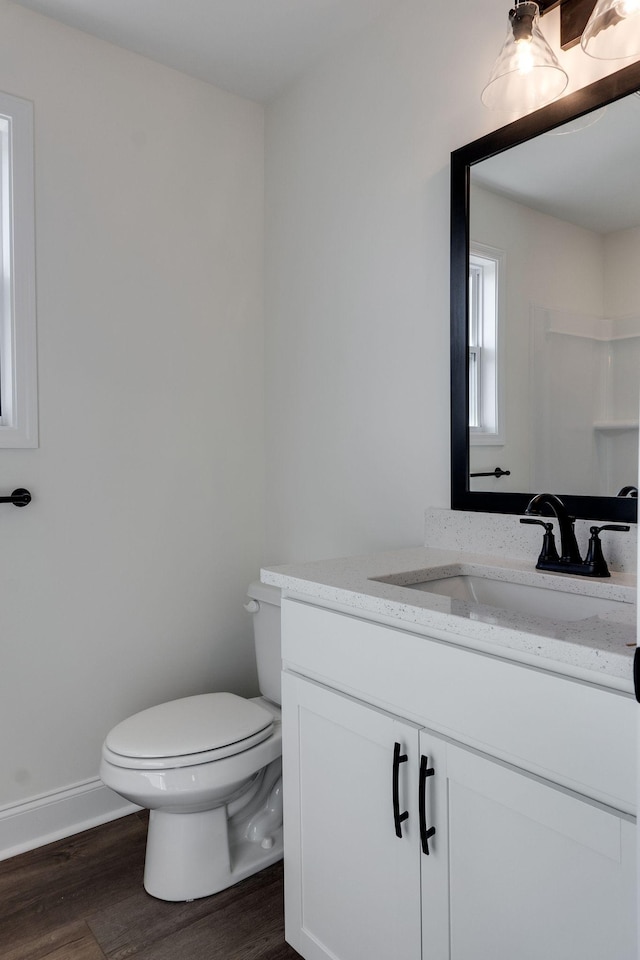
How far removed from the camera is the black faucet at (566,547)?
133 cm

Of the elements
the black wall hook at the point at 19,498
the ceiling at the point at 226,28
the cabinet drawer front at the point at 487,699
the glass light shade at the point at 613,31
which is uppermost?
the ceiling at the point at 226,28

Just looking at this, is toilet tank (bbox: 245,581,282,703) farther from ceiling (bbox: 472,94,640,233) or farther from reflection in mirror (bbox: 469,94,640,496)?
ceiling (bbox: 472,94,640,233)

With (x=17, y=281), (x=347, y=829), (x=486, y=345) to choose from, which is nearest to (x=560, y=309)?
(x=486, y=345)

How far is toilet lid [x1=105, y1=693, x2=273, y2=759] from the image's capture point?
1.62 m

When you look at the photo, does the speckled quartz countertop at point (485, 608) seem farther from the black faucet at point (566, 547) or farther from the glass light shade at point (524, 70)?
the glass light shade at point (524, 70)

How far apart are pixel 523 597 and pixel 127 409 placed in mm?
1352

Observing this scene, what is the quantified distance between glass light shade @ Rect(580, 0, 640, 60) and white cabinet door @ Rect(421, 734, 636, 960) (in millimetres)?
1231

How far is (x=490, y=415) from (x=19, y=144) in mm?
1522

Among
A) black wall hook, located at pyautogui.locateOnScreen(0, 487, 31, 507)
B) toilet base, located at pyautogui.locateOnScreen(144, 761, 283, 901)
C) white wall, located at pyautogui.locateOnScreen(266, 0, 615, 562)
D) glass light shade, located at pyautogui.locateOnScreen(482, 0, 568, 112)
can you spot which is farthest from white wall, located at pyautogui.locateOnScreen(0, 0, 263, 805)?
glass light shade, located at pyautogui.locateOnScreen(482, 0, 568, 112)

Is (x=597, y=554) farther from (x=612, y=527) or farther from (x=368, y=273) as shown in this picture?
(x=368, y=273)

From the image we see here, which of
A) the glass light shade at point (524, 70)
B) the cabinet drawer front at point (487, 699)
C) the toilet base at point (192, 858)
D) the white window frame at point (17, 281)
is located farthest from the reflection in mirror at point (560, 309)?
the white window frame at point (17, 281)

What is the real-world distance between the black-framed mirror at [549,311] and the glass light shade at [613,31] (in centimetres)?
9

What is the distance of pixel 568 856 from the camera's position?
0.89 metres

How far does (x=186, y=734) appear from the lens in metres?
1.67
